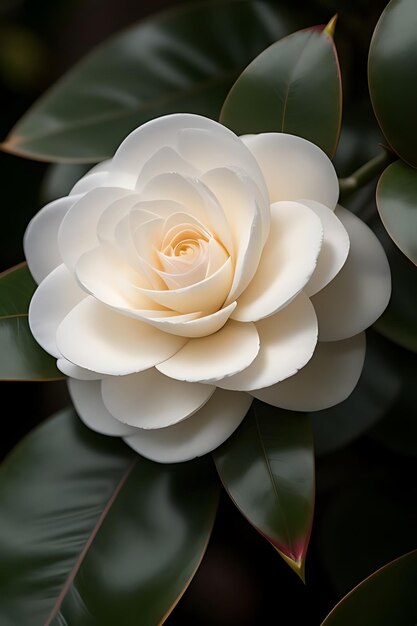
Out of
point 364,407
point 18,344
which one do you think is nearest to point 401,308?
point 364,407

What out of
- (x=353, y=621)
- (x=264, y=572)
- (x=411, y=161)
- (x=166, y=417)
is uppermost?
(x=411, y=161)

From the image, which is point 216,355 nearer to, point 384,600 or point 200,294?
point 200,294

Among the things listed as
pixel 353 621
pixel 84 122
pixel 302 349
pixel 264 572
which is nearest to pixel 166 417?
pixel 302 349

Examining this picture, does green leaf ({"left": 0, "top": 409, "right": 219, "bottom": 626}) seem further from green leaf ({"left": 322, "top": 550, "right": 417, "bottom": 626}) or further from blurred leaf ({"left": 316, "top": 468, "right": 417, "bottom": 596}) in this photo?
blurred leaf ({"left": 316, "top": 468, "right": 417, "bottom": 596})

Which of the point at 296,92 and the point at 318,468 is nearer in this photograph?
the point at 296,92

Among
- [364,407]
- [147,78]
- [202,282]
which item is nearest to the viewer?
[202,282]

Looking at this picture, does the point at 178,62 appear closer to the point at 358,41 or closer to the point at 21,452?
the point at 358,41

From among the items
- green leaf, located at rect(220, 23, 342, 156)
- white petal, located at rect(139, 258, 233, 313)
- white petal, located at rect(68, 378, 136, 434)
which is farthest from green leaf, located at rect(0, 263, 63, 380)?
green leaf, located at rect(220, 23, 342, 156)
